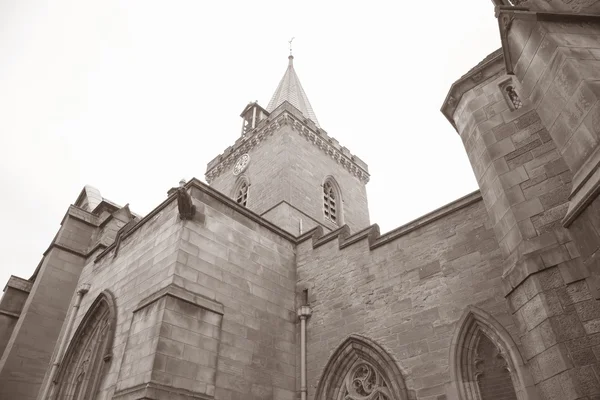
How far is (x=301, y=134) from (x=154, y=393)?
1609cm

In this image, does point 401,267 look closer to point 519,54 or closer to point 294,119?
point 519,54

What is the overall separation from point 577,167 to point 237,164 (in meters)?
19.2

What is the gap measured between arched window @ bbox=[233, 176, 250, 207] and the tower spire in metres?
6.80

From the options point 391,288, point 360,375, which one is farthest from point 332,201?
point 360,375

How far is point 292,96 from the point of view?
1113 inches

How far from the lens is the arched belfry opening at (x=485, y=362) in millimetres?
6844

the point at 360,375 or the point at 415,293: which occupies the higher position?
the point at 415,293

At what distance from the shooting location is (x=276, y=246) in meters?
11.9

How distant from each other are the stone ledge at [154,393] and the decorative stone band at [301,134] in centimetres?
1546

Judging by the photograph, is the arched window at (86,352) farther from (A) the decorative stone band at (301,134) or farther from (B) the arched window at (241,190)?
(A) the decorative stone band at (301,134)

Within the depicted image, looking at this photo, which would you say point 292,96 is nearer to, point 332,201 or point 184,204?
point 332,201

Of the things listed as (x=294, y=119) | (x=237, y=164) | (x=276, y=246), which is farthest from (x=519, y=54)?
(x=237, y=164)

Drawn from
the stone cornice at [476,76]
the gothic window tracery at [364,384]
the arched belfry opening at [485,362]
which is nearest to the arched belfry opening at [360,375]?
the gothic window tracery at [364,384]

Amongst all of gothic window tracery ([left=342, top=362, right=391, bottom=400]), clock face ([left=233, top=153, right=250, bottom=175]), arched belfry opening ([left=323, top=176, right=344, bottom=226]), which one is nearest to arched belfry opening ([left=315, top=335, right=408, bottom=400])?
gothic window tracery ([left=342, top=362, right=391, bottom=400])
